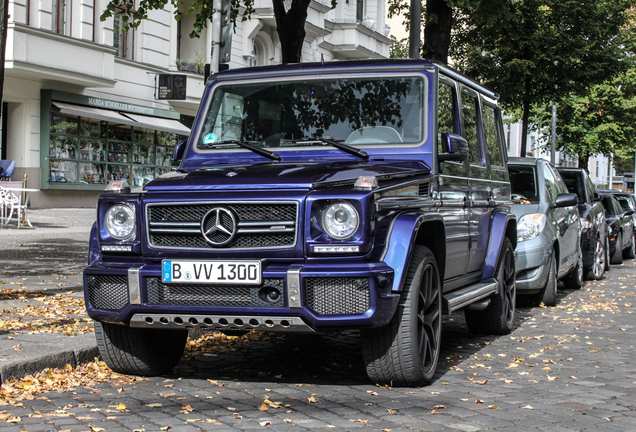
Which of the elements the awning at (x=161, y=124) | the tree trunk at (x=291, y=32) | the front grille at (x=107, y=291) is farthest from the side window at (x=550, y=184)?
the awning at (x=161, y=124)

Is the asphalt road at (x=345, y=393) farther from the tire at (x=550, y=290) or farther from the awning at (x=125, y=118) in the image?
the awning at (x=125, y=118)

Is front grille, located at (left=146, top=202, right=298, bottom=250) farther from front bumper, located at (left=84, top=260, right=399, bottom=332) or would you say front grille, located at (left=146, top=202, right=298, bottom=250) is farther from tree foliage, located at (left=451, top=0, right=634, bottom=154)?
tree foliage, located at (left=451, top=0, right=634, bottom=154)

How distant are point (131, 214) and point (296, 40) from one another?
8.15 meters

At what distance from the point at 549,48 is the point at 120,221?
2170 centimetres

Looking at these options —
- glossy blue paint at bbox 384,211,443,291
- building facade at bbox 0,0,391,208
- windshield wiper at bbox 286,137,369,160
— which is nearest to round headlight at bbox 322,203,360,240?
glossy blue paint at bbox 384,211,443,291

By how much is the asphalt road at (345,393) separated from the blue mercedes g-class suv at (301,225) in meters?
0.32

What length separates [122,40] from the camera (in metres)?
26.0

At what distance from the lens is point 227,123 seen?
6297 millimetres

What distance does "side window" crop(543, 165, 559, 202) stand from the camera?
10506 millimetres

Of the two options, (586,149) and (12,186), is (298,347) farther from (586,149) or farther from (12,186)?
(586,149)

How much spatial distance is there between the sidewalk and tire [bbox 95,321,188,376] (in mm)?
362

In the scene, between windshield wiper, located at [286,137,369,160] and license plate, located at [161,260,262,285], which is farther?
windshield wiper, located at [286,137,369,160]

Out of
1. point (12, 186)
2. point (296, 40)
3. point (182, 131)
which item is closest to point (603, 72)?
point (182, 131)

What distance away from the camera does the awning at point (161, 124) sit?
2642 cm
